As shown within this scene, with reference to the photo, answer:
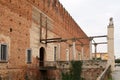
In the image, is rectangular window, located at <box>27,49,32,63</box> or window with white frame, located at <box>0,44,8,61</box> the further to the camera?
rectangular window, located at <box>27,49,32,63</box>

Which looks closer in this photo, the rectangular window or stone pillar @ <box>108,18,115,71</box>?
the rectangular window

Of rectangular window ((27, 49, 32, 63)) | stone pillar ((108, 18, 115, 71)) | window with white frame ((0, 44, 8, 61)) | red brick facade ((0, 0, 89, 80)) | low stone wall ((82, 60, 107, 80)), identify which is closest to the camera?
window with white frame ((0, 44, 8, 61))

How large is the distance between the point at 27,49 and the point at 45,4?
5.76 meters

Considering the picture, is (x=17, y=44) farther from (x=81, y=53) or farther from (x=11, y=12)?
(x=81, y=53)

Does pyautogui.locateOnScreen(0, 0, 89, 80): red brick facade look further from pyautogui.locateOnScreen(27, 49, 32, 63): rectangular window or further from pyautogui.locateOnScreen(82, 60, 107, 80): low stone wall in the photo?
pyautogui.locateOnScreen(82, 60, 107, 80): low stone wall

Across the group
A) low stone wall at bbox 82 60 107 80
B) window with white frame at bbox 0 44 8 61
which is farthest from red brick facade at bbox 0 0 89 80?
low stone wall at bbox 82 60 107 80

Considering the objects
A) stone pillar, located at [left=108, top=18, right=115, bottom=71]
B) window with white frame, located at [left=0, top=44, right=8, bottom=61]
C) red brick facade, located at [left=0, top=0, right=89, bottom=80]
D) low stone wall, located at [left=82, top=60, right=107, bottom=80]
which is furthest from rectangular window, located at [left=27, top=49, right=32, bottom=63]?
stone pillar, located at [left=108, top=18, right=115, bottom=71]

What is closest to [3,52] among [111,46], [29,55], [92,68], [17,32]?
[17,32]

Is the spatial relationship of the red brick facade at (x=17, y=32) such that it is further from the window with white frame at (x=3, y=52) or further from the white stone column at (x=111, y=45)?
the white stone column at (x=111, y=45)

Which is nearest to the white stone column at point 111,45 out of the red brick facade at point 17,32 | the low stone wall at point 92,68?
the low stone wall at point 92,68

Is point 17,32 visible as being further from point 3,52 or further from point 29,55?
point 29,55

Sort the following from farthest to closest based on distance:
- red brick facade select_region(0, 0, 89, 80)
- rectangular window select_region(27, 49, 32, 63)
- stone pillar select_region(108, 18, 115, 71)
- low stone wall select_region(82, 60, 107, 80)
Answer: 1. stone pillar select_region(108, 18, 115, 71)
2. low stone wall select_region(82, 60, 107, 80)
3. rectangular window select_region(27, 49, 32, 63)
4. red brick facade select_region(0, 0, 89, 80)

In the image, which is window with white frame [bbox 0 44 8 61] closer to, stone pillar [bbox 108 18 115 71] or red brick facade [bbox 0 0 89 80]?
red brick facade [bbox 0 0 89 80]

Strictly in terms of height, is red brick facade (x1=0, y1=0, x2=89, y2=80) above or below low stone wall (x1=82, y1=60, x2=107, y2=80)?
above
